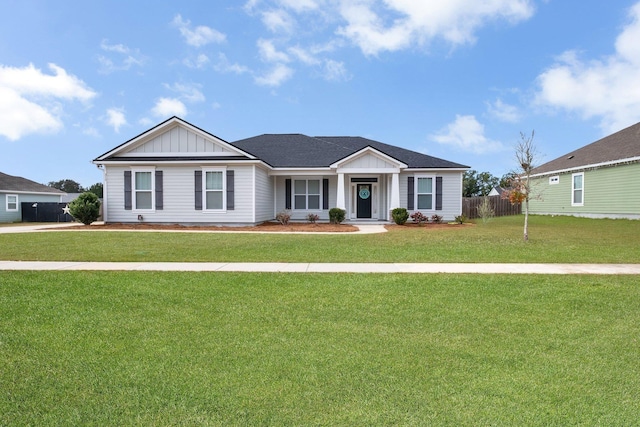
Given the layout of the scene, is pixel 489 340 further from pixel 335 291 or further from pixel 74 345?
pixel 74 345

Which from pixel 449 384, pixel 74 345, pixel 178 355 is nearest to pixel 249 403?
pixel 178 355

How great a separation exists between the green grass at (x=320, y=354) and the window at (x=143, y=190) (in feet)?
43.1

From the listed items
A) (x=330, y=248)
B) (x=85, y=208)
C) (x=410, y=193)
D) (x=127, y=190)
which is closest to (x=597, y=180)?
(x=410, y=193)

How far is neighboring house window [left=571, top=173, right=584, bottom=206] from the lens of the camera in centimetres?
2453

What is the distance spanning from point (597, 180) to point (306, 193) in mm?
17912

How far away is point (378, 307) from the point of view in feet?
→ 16.7

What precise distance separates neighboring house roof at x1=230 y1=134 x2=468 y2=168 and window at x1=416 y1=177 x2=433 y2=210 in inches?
36.8

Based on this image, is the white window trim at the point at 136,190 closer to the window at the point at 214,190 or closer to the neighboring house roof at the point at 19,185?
the window at the point at 214,190

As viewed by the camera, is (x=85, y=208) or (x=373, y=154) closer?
(x=85, y=208)

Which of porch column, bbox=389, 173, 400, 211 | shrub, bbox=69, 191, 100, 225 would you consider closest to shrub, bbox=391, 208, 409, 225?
porch column, bbox=389, 173, 400, 211

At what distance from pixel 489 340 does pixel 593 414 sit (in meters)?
1.35

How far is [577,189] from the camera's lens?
25.0 metres

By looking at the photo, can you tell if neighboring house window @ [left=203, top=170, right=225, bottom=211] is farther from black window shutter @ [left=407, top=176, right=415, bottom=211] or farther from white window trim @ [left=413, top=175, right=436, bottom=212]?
white window trim @ [left=413, top=175, right=436, bottom=212]

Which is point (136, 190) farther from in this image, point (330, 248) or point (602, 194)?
point (602, 194)
